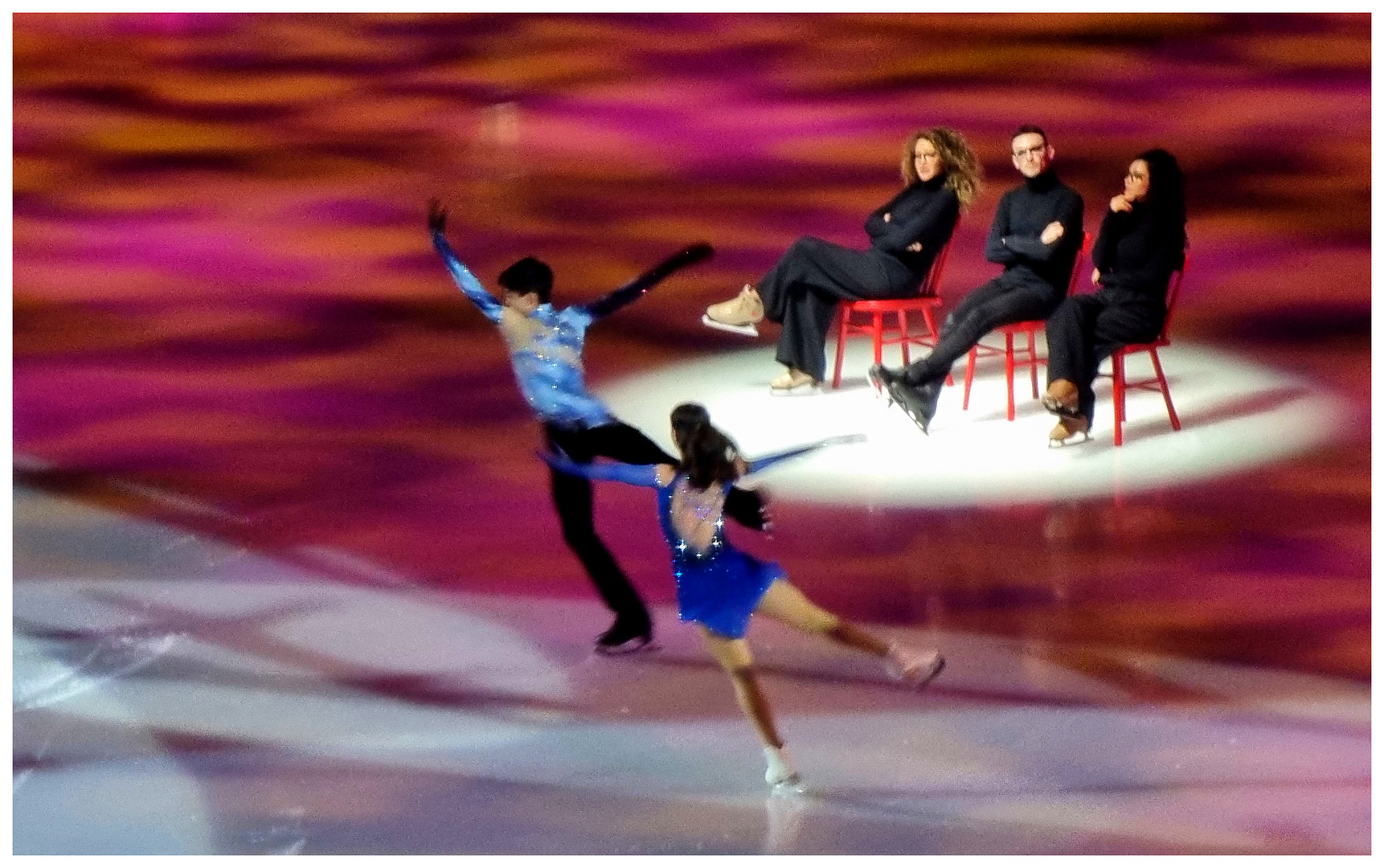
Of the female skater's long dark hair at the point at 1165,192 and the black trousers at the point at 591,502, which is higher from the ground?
the female skater's long dark hair at the point at 1165,192

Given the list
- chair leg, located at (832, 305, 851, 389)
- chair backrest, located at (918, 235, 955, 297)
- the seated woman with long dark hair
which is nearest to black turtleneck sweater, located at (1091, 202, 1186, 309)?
the seated woman with long dark hair

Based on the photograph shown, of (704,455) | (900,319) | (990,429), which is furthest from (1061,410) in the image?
(704,455)

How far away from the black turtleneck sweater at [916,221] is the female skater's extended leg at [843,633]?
1133 mm

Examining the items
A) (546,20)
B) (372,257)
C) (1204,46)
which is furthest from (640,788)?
(1204,46)

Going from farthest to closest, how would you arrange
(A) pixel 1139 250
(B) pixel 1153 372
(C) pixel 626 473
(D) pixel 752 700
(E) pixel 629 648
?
(B) pixel 1153 372
(A) pixel 1139 250
(E) pixel 629 648
(D) pixel 752 700
(C) pixel 626 473

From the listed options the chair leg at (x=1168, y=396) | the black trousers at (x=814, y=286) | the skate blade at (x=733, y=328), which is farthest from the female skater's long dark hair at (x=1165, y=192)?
the skate blade at (x=733, y=328)

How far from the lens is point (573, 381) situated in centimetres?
660

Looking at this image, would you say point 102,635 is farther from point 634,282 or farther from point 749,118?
point 749,118

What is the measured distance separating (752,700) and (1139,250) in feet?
5.93

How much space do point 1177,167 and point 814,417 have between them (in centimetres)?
133

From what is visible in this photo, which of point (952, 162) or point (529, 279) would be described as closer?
point (529, 279)

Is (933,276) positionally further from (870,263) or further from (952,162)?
(952,162)

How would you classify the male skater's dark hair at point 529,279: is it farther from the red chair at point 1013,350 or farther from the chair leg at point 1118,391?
the chair leg at point 1118,391

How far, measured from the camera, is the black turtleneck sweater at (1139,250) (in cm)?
→ 679
